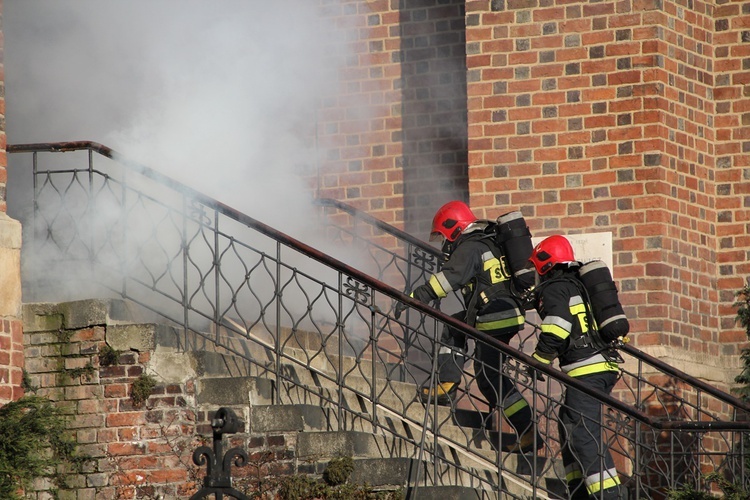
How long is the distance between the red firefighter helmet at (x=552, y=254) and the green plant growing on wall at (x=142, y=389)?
2684mm

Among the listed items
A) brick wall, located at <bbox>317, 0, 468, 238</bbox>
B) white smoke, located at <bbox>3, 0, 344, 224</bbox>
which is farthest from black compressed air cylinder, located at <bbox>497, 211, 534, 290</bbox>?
white smoke, located at <bbox>3, 0, 344, 224</bbox>

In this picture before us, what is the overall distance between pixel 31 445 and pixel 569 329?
3.46m

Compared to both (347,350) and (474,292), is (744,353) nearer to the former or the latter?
(474,292)

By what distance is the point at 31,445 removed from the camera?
8.50 m

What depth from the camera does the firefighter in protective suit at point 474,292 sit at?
9.92 meters

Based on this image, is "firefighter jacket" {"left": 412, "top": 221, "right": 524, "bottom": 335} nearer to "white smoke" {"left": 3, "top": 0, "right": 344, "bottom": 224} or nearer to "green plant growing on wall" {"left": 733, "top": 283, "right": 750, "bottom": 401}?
"green plant growing on wall" {"left": 733, "top": 283, "right": 750, "bottom": 401}

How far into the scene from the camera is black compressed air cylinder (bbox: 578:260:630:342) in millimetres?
9195

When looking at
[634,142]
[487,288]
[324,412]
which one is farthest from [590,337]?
[634,142]

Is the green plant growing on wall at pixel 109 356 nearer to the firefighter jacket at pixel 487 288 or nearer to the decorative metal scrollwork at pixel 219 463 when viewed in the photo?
the decorative metal scrollwork at pixel 219 463

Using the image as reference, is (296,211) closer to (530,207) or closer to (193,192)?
(530,207)

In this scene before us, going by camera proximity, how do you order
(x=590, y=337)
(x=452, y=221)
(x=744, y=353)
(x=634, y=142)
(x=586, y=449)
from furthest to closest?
(x=634, y=142) → (x=744, y=353) → (x=452, y=221) → (x=590, y=337) → (x=586, y=449)

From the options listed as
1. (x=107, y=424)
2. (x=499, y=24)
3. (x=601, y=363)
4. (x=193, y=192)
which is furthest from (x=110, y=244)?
(x=499, y=24)

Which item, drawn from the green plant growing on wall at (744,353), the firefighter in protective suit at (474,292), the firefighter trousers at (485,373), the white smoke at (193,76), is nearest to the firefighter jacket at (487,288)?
the firefighter in protective suit at (474,292)

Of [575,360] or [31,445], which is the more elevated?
[575,360]
